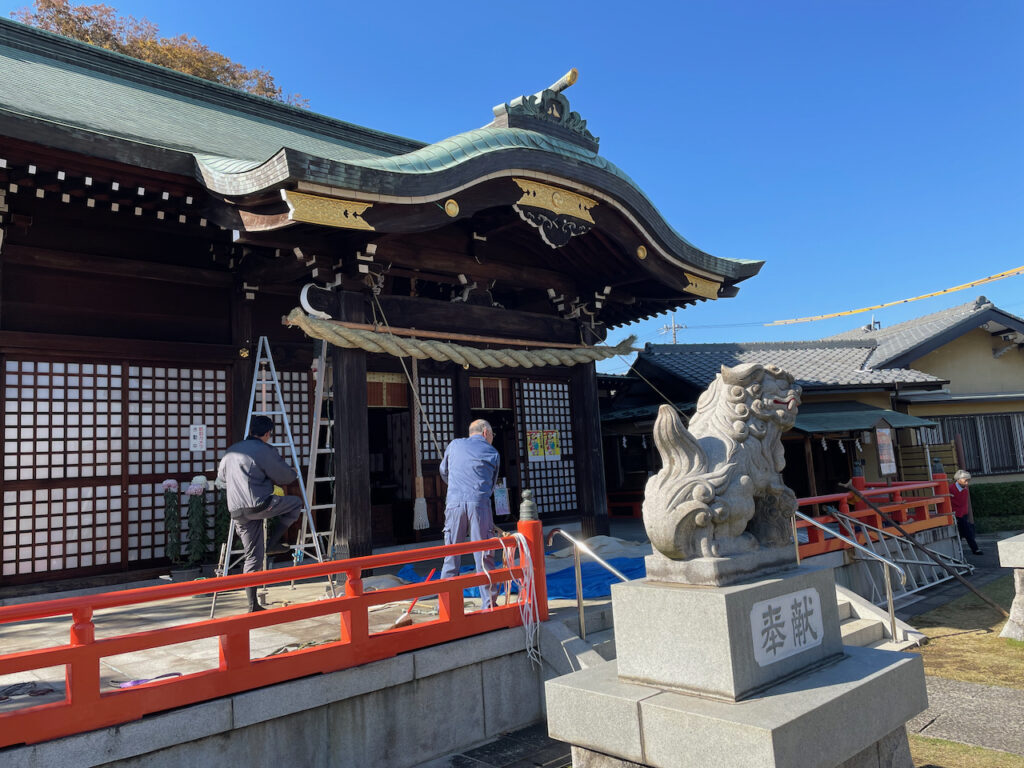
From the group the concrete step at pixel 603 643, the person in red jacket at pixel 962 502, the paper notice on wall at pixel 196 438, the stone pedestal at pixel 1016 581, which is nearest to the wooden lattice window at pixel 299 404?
the paper notice on wall at pixel 196 438

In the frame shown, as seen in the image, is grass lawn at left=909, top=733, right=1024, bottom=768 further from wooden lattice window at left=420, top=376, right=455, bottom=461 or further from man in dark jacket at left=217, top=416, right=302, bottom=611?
wooden lattice window at left=420, top=376, right=455, bottom=461

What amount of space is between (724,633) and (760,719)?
0.37m

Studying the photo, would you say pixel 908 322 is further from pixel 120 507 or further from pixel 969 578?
pixel 120 507

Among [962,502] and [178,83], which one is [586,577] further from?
[178,83]

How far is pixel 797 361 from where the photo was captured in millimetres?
18031

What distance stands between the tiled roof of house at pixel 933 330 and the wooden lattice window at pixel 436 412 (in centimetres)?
1164

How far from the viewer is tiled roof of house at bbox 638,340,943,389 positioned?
15828 mm

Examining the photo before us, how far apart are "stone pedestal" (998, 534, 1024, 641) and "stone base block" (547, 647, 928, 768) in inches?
181

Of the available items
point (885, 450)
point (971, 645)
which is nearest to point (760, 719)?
point (971, 645)

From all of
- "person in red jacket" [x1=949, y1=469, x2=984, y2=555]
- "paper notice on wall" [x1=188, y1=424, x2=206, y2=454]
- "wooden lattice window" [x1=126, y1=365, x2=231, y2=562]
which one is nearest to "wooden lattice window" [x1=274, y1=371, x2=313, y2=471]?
"wooden lattice window" [x1=126, y1=365, x2=231, y2=562]

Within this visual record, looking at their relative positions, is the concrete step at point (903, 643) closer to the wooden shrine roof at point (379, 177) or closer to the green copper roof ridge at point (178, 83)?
the wooden shrine roof at point (379, 177)

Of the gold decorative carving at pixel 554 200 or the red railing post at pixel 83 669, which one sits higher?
the gold decorative carving at pixel 554 200

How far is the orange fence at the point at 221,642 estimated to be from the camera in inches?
131

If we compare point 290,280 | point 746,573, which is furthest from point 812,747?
point 290,280
